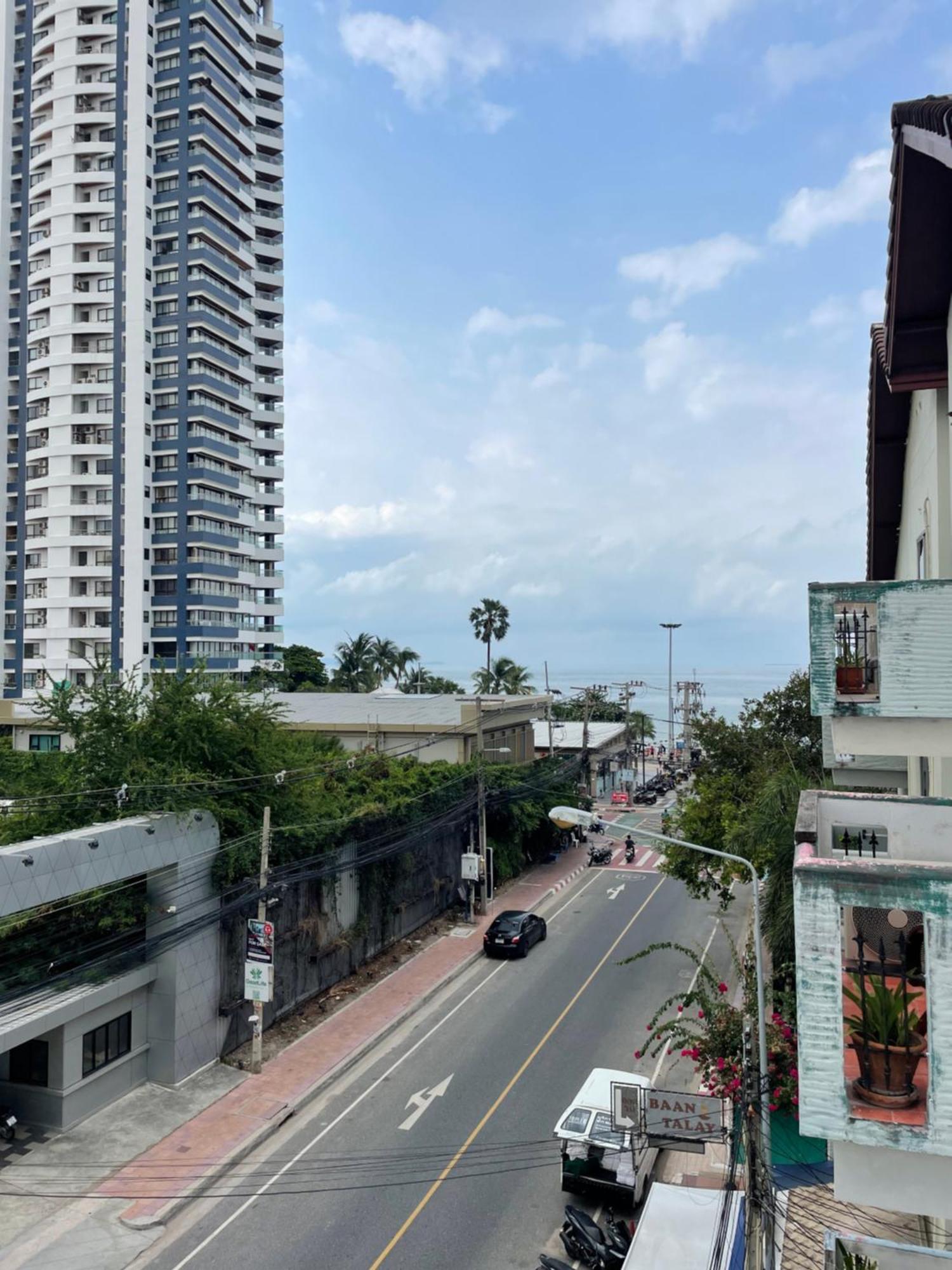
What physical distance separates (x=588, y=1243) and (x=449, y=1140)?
168 inches

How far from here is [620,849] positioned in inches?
1810

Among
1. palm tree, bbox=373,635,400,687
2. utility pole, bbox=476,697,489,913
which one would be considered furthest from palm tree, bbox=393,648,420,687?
utility pole, bbox=476,697,489,913

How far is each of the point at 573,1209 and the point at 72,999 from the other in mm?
9266

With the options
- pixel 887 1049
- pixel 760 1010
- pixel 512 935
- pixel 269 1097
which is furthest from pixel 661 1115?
pixel 512 935

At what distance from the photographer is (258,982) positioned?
18516 millimetres

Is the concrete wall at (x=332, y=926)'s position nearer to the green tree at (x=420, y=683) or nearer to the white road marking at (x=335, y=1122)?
the white road marking at (x=335, y=1122)

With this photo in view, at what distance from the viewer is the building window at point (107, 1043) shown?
16.5 m

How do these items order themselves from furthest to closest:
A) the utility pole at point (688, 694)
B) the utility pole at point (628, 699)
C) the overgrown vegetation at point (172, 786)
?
the utility pole at point (688, 694) → the utility pole at point (628, 699) → the overgrown vegetation at point (172, 786)

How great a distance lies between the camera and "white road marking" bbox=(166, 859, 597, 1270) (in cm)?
1313

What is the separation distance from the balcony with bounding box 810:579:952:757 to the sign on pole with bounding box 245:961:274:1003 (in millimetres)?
14240

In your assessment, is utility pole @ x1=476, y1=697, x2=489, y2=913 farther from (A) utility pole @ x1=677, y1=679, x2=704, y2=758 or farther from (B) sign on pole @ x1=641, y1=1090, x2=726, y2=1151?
(A) utility pole @ x1=677, y1=679, x2=704, y2=758

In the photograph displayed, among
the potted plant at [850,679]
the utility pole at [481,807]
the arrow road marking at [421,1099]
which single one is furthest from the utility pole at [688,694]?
the potted plant at [850,679]

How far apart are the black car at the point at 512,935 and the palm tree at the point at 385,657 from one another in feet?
184

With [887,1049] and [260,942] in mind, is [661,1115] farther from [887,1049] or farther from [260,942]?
[887,1049]
